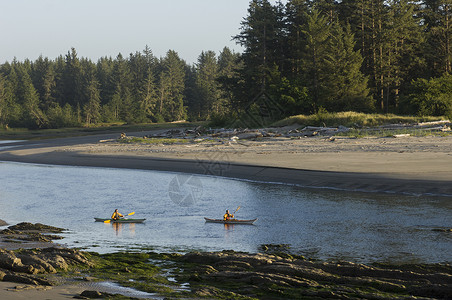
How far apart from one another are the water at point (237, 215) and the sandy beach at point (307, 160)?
1585 mm

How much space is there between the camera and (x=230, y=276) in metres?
10.1

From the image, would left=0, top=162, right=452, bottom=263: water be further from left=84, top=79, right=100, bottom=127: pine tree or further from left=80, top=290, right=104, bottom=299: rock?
left=84, top=79, right=100, bottom=127: pine tree

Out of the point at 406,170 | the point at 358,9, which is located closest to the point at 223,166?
the point at 406,170

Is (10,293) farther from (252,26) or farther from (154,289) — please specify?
(252,26)

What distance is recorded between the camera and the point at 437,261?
12.0 m

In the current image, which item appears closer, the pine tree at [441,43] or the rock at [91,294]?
the rock at [91,294]

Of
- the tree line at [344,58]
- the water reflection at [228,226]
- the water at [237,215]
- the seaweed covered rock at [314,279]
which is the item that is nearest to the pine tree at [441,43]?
the tree line at [344,58]

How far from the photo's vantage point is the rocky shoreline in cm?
879

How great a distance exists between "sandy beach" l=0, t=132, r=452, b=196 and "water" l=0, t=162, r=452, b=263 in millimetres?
1585

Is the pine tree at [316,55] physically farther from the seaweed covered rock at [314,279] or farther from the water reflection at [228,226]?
the seaweed covered rock at [314,279]

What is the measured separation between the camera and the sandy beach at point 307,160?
948 inches

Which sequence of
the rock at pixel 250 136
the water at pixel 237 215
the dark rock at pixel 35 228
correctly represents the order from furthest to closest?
1. the rock at pixel 250 136
2. the dark rock at pixel 35 228
3. the water at pixel 237 215

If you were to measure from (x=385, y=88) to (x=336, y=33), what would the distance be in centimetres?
944

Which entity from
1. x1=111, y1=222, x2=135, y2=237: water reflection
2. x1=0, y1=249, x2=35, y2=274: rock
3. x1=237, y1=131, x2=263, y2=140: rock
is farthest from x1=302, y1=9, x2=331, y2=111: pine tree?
x1=0, y1=249, x2=35, y2=274: rock
